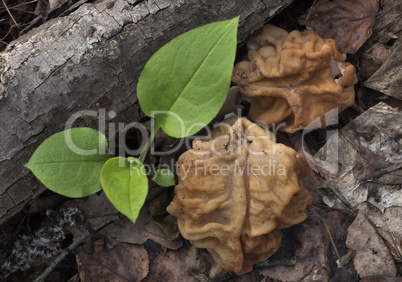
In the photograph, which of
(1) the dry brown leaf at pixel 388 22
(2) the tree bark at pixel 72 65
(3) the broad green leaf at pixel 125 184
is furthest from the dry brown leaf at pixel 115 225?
(1) the dry brown leaf at pixel 388 22

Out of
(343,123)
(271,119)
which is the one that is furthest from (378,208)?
(271,119)

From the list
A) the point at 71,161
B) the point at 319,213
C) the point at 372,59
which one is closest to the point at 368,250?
the point at 319,213

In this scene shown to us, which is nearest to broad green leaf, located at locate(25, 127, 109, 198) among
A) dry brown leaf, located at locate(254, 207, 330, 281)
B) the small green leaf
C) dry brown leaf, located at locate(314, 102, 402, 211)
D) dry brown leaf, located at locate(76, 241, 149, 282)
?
the small green leaf

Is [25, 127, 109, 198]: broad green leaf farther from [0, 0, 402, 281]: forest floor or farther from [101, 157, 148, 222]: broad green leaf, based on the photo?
[0, 0, 402, 281]: forest floor

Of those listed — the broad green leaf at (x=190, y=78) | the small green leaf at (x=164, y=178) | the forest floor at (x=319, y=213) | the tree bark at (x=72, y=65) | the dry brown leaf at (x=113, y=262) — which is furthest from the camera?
the dry brown leaf at (x=113, y=262)

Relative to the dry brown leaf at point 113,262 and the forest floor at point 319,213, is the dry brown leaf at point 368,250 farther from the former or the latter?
the dry brown leaf at point 113,262
